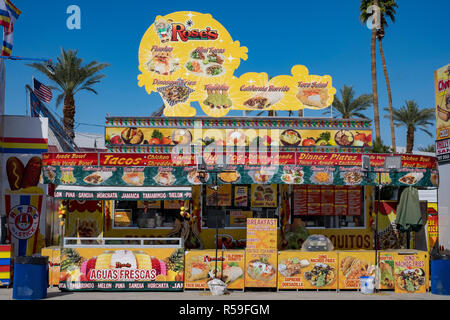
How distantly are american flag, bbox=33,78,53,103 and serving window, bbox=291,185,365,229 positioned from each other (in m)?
14.5

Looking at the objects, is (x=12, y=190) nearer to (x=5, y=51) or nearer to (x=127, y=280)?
(x=5, y=51)

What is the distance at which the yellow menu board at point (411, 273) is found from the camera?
1568 centimetres

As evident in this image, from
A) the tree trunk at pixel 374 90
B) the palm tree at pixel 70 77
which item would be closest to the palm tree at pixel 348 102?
the tree trunk at pixel 374 90

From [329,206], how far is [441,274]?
5.29 meters

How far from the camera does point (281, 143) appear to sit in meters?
21.6

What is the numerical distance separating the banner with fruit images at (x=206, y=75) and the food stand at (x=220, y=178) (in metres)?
0.04

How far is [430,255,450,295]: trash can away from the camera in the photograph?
15.1 meters

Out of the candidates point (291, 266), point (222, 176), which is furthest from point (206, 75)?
point (291, 266)

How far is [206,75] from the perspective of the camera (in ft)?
74.4

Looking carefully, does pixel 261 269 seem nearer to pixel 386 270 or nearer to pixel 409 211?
pixel 386 270

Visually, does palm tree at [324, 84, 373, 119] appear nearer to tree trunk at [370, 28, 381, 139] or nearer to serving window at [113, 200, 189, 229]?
tree trunk at [370, 28, 381, 139]

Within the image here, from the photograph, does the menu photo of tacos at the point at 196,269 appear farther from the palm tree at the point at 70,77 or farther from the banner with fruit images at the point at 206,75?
the palm tree at the point at 70,77
